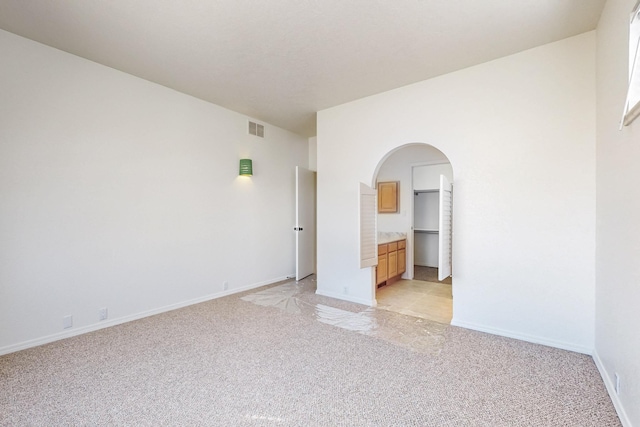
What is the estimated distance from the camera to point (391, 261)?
5023mm

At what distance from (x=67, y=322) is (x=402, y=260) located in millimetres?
4908

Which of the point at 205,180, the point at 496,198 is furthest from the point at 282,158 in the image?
the point at 496,198

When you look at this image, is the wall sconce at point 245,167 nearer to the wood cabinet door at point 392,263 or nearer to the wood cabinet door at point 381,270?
the wood cabinet door at point 381,270

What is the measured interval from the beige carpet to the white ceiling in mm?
2907

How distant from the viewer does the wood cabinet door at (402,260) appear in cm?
536

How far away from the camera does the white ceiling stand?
7.48 ft

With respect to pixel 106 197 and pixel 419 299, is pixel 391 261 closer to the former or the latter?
pixel 419 299

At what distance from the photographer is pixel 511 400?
6.41 ft

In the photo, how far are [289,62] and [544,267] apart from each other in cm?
332

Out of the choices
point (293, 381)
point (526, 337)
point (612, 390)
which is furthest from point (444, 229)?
point (293, 381)

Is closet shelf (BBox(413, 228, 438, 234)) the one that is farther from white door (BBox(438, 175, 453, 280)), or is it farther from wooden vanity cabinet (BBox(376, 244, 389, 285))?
white door (BBox(438, 175, 453, 280))

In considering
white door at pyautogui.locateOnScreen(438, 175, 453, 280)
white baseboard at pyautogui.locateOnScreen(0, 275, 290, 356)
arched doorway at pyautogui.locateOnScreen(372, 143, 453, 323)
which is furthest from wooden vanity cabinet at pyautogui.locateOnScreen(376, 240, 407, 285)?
white baseboard at pyautogui.locateOnScreen(0, 275, 290, 356)

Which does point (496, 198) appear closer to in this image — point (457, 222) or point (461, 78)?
point (457, 222)

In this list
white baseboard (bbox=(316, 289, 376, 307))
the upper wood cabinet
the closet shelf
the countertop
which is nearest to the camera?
white baseboard (bbox=(316, 289, 376, 307))
